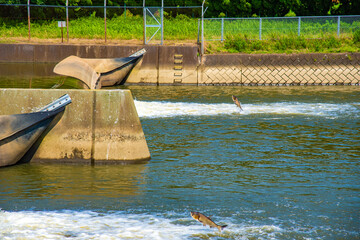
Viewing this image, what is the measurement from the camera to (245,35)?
1136 inches

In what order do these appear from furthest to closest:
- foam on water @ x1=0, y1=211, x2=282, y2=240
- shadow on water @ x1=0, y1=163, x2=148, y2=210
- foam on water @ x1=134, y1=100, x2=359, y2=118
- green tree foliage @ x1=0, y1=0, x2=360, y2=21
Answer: green tree foliage @ x1=0, y1=0, x2=360, y2=21, foam on water @ x1=134, y1=100, x2=359, y2=118, shadow on water @ x1=0, y1=163, x2=148, y2=210, foam on water @ x1=0, y1=211, x2=282, y2=240

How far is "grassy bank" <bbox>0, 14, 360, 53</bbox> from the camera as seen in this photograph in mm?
28047

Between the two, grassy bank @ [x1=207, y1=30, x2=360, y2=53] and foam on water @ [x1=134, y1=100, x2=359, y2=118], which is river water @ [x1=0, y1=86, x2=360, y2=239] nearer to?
foam on water @ [x1=134, y1=100, x2=359, y2=118]

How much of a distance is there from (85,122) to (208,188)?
9.07ft

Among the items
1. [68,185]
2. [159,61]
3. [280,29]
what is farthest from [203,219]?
[280,29]

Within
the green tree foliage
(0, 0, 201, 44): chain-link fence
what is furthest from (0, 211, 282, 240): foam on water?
the green tree foliage

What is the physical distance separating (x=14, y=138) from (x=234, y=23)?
20918 millimetres

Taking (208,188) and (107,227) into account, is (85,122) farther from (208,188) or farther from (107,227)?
(107,227)

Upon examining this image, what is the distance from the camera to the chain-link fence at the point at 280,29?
94.4 ft

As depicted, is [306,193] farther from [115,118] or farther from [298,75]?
[298,75]

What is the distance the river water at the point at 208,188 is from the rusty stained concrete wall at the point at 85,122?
0.34 metres

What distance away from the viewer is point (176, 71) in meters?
26.6

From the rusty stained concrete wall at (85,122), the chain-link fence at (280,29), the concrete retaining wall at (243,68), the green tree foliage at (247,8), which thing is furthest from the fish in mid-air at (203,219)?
the green tree foliage at (247,8)

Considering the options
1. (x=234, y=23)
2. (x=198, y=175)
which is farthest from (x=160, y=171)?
(x=234, y=23)
